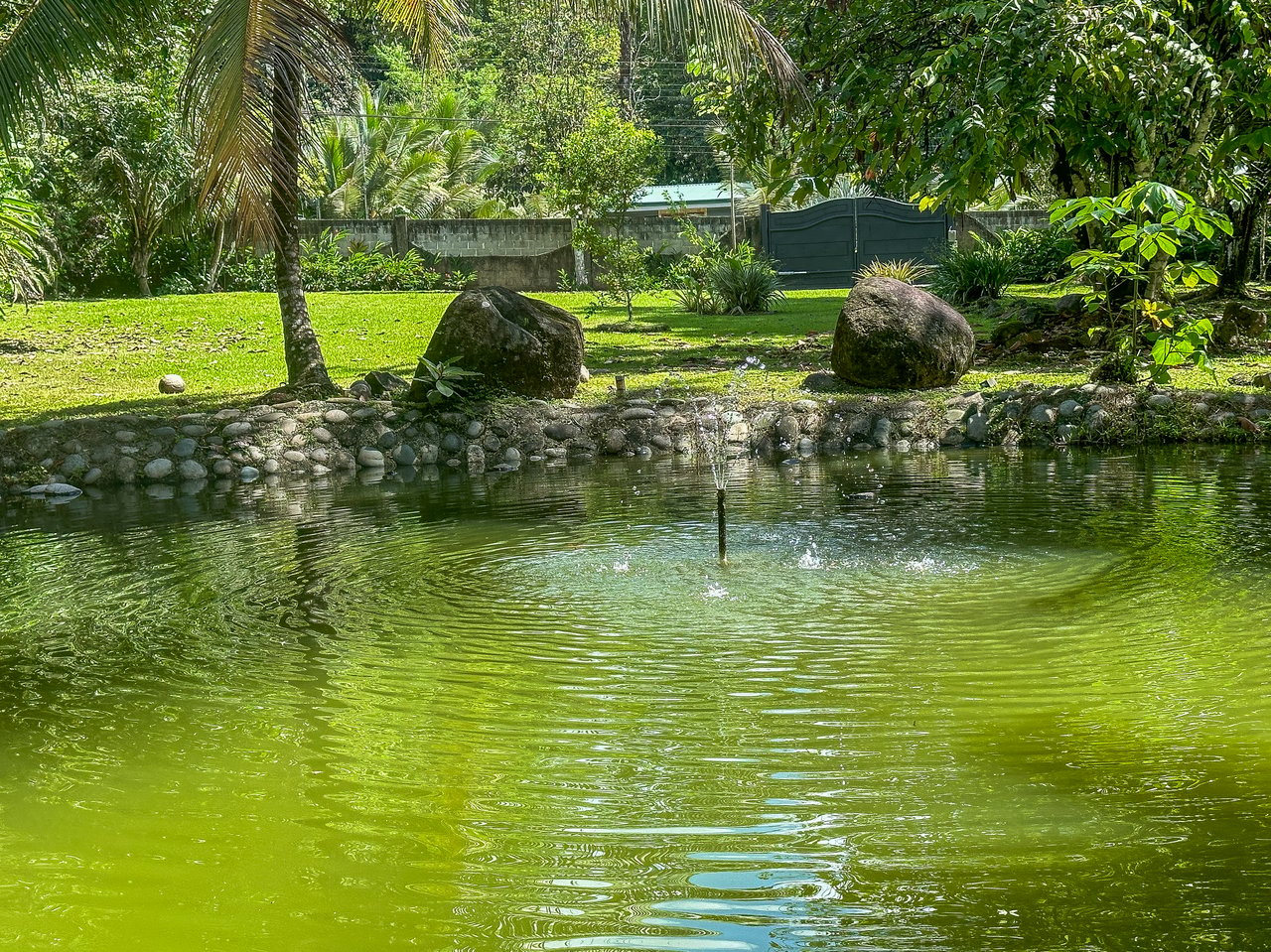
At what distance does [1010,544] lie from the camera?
7277 millimetres

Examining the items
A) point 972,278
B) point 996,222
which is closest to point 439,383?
point 972,278

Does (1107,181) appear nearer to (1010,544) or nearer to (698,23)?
(698,23)

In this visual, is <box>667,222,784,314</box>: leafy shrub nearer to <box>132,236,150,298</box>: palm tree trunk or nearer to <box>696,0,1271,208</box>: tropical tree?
<box>696,0,1271,208</box>: tropical tree

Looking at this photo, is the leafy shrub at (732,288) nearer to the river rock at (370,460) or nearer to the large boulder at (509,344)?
the large boulder at (509,344)

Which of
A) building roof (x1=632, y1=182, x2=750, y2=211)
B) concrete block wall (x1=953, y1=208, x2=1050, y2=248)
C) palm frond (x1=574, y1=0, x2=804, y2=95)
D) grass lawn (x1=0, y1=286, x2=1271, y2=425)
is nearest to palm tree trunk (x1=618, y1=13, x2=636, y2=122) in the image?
building roof (x1=632, y1=182, x2=750, y2=211)

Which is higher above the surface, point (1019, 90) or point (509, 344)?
point (1019, 90)

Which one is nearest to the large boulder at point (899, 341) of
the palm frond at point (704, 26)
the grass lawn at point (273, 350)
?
the grass lawn at point (273, 350)

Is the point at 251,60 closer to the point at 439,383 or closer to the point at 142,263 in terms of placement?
the point at 439,383

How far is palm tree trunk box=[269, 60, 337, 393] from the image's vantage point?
1054 cm

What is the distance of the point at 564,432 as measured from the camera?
12.4 meters

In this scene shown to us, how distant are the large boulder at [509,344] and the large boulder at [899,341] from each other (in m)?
2.85

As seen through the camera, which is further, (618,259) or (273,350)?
(618,259)

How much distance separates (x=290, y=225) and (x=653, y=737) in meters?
9.14

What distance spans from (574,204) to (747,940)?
1870 cm
